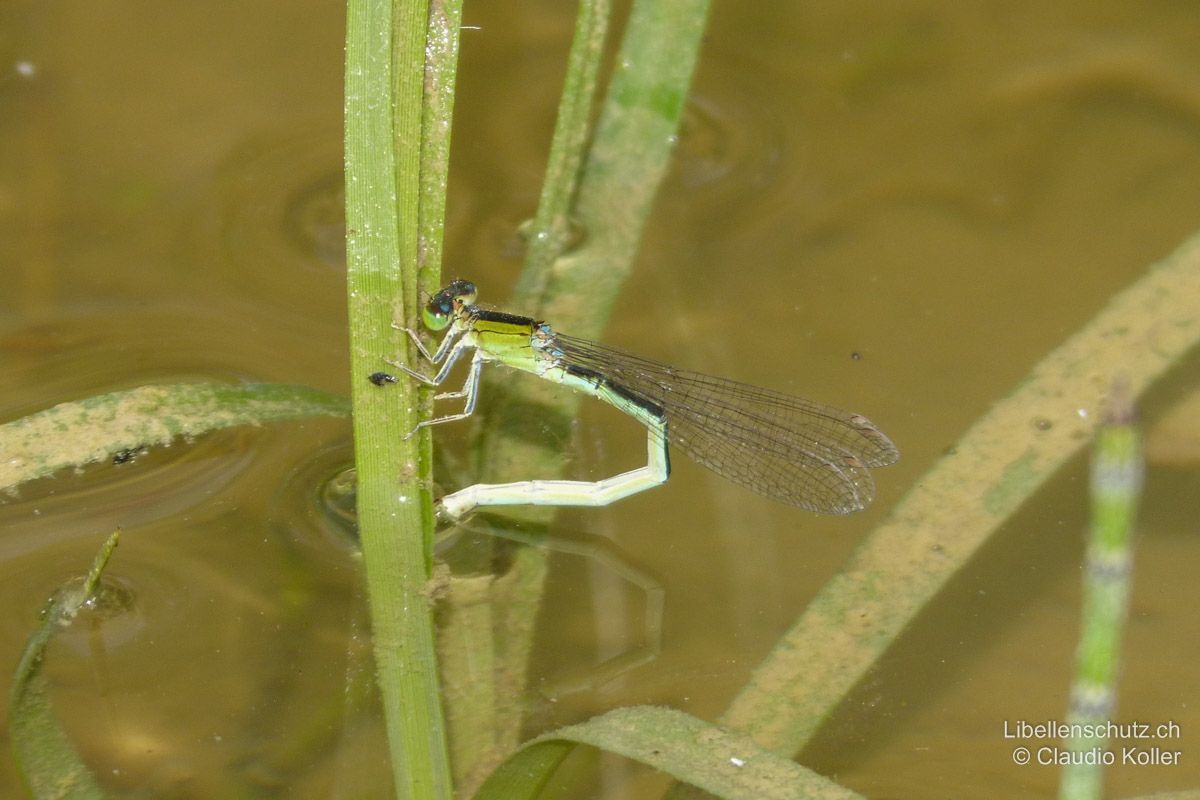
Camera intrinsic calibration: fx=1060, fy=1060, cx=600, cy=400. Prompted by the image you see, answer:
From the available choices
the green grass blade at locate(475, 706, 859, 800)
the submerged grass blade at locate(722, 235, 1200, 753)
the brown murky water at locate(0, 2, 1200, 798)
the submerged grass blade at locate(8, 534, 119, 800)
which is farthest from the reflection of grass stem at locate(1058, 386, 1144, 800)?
the submerged grass blade at locate(8, 534, 119, 800)

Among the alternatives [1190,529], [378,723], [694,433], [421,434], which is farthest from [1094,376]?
[378,723]

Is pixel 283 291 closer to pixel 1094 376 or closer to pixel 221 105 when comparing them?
pixel 221 105

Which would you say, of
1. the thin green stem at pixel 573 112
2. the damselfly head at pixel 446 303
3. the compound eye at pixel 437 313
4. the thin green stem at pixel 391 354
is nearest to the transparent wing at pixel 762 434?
the damselfly head at pixel 446 303

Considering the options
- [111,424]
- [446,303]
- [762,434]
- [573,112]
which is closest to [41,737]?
[111,424]

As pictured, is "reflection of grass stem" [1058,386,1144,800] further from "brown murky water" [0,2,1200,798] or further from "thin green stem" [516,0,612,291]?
"thin green stem" [516,0,612,291]

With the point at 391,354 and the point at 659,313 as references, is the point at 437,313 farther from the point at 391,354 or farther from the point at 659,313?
the point at 659,313
